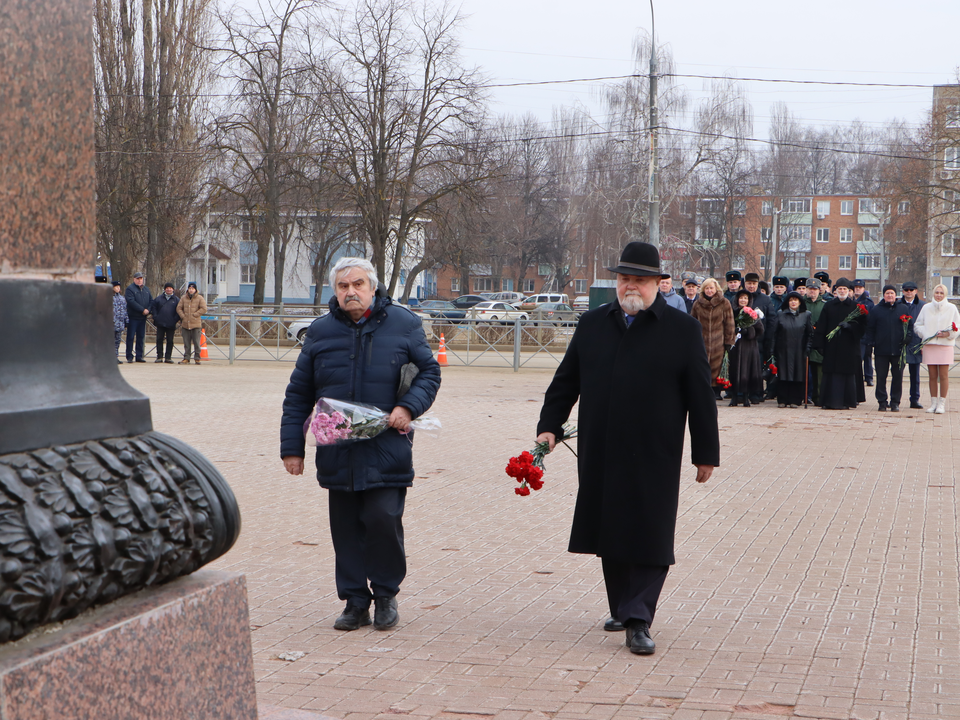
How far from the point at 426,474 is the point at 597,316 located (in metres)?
4.87

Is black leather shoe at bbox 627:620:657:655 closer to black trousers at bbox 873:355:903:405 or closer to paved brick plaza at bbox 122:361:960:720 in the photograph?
paved brick plaza at bbox 122:361:960:720

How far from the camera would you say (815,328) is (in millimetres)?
16312

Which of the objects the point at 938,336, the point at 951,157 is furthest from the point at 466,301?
the point at 938,336

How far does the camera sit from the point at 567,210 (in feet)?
233

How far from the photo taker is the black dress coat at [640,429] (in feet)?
15.6

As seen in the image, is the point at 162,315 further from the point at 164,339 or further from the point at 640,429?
the point at 640,429

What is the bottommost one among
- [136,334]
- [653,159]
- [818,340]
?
[136,334]

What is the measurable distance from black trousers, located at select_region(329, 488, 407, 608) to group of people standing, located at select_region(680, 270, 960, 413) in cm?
1080

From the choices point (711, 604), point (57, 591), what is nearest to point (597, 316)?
point (711, 604)

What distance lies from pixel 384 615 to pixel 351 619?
152 mm

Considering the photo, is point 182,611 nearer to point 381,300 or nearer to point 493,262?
point 381,300

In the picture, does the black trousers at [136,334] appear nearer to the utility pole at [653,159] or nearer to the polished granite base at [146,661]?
the utility pole at [653,159]

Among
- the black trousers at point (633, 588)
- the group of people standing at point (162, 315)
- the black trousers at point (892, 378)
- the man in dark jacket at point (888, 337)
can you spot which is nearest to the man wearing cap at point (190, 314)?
the group of people standing at point (162, 315)

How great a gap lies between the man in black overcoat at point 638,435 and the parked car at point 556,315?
26.3ft
